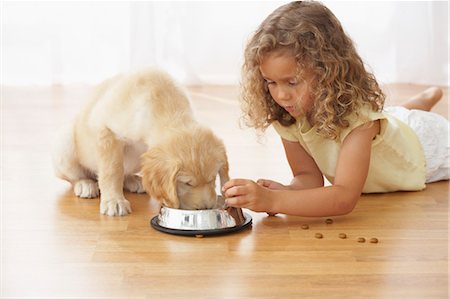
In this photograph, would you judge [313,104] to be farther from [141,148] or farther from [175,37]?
[175,37]

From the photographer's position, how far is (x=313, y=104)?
276cm

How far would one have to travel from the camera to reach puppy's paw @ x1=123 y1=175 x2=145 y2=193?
10.3 feet

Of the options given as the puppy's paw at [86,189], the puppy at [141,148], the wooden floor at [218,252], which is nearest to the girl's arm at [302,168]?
the wooden floor at [218,252]

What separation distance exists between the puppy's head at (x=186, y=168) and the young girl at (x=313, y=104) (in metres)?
0.08

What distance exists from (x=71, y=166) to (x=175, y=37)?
9.00 ft

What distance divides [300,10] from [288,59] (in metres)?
0.19

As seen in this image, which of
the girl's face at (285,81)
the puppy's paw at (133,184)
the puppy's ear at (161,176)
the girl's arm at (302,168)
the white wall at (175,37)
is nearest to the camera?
the puppy's ear at (161,176)

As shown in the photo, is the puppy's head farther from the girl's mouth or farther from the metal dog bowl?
the girl's mouth

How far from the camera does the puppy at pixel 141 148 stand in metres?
2.54

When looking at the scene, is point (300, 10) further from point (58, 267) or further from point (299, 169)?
point (58, 267)

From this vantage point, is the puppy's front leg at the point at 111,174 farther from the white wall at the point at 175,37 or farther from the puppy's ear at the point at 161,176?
the white wall at the point at 175,37

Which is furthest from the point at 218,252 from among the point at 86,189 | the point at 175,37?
the point at 175,37

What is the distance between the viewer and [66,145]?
312cm

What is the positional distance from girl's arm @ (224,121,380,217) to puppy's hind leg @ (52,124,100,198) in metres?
0.72
